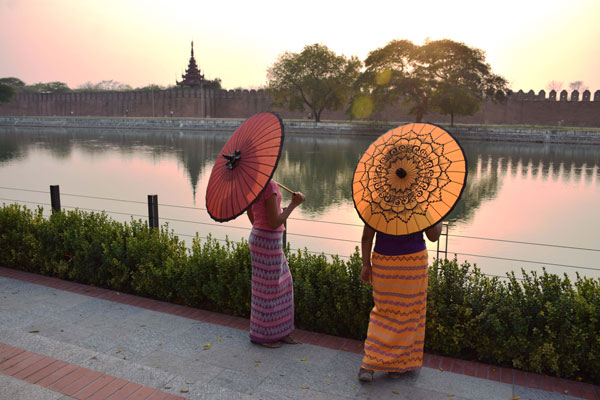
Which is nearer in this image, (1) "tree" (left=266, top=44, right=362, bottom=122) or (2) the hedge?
(2) the hedge

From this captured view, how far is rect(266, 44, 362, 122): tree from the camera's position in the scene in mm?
44312

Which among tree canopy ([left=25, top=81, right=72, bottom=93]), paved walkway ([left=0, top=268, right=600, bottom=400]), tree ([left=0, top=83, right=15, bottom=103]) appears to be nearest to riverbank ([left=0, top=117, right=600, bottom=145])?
tree ([left=0, top=83, right=15, bottom=103])

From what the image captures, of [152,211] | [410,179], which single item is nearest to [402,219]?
[410,179]

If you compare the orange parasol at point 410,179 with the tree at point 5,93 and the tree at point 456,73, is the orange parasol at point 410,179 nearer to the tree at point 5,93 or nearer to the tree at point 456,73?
the tree at point 456,73

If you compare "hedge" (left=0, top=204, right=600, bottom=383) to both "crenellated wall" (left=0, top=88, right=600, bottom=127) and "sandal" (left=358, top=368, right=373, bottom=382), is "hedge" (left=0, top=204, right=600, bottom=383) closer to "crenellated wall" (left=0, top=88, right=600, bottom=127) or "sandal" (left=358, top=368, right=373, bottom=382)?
"sandal" (left=358, top=368, right=373, bottom=382)

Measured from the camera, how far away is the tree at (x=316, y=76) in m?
44.3

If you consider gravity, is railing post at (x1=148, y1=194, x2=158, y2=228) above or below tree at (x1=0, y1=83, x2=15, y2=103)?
below

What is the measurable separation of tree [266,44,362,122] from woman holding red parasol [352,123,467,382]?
4234 centimetres

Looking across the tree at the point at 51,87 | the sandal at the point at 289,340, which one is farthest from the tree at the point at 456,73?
the tree at the point at 51,87

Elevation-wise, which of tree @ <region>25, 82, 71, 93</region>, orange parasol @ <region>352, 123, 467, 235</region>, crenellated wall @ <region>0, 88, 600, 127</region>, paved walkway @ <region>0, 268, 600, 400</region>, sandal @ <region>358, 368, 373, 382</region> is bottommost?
paved walkway @ <region>0, 268, 600, 400</region>

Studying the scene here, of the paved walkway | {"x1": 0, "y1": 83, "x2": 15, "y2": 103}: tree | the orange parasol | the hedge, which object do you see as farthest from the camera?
{"x1": 0, "y1": 83, "x2": 15, "y2": 103}: tree

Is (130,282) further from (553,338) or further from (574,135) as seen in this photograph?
(574,135)

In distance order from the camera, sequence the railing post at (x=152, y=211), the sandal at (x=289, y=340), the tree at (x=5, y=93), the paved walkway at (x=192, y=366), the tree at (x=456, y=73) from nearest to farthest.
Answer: the paved walkway at (x=192, y=366) → the sandal at (x=289, y=340) → the railing post at (x=152, y=211) → the tree at (x=456, y=73) → the tree at (x=5, y=93)

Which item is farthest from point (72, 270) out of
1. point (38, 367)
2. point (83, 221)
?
point (38, 367)
